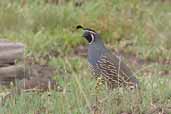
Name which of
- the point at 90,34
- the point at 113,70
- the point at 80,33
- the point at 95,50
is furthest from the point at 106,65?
the point at 80,33

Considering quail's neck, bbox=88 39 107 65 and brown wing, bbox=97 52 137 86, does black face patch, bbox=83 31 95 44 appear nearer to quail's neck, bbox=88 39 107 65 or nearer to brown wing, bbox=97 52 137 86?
quail's neck, bbox=88 39 107 65

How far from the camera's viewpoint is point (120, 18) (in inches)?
463

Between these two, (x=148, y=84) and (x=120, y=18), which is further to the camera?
(x=120, y=18)

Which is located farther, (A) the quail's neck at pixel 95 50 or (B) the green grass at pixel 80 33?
(B) the green grass at pixel 80 33

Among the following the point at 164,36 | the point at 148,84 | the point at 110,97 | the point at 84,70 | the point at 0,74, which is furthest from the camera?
the point at 164,36

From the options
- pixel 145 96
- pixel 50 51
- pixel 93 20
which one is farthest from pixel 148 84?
pixel 93 20

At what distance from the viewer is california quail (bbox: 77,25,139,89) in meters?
7.71

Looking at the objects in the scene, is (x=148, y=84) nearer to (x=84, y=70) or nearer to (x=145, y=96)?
(x=145, y=96)

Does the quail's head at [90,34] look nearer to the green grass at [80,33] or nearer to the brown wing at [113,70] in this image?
the brown wing at [113,70]

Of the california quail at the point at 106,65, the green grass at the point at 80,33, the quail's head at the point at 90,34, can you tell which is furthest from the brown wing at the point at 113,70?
the green grass at the point at 80,33

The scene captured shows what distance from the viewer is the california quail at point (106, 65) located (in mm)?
7711

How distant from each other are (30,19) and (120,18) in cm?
139

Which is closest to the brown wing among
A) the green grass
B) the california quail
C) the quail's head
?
the california quail

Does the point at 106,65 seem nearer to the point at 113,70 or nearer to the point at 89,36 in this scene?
the point at 113,70
